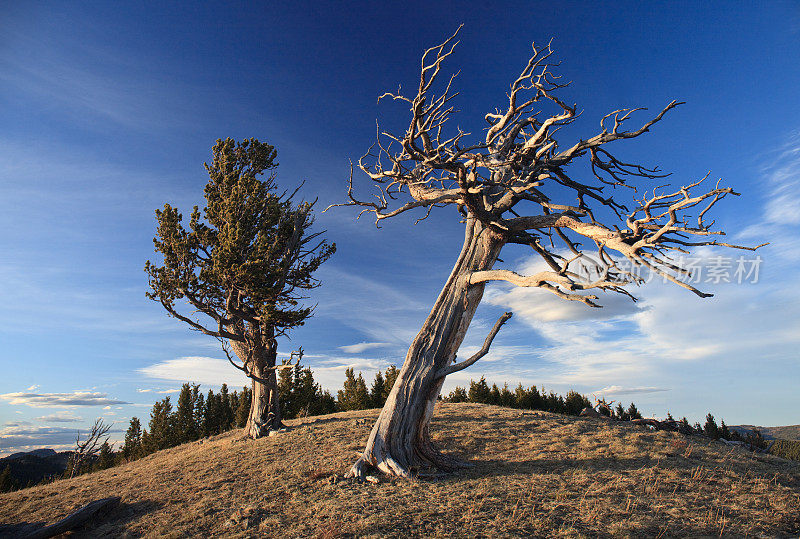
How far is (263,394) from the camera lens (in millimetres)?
18359

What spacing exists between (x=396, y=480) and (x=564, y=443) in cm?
588

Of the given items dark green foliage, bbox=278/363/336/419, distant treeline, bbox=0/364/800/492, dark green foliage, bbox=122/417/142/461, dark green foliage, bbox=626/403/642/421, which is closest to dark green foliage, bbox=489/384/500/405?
distant treeline, bbox=0/364/800/492

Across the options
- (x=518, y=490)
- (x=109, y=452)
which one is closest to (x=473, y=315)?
(x=518, y=490)

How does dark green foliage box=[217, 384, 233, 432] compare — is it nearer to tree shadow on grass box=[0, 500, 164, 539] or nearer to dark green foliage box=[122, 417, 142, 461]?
dark green foliage box=[122, 417, 142, 461]

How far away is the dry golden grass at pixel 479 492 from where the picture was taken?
6.99m

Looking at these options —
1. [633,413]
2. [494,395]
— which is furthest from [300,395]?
[633,413]

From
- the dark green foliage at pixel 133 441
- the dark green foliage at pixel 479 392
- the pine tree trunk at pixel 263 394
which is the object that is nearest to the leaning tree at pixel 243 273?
the pine tree trunk at pixel 263 394

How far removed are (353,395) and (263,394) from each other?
15.5 metres

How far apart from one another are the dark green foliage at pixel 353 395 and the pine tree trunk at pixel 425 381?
2092cm

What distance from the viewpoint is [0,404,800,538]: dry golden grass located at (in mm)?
6986

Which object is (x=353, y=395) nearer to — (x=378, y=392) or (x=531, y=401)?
(x=378, y=392)

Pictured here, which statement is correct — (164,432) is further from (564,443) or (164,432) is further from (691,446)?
(691,446)

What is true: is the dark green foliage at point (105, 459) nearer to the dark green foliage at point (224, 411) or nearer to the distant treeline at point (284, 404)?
the distant treeline at point (284, 404)

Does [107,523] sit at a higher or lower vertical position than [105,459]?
higher
